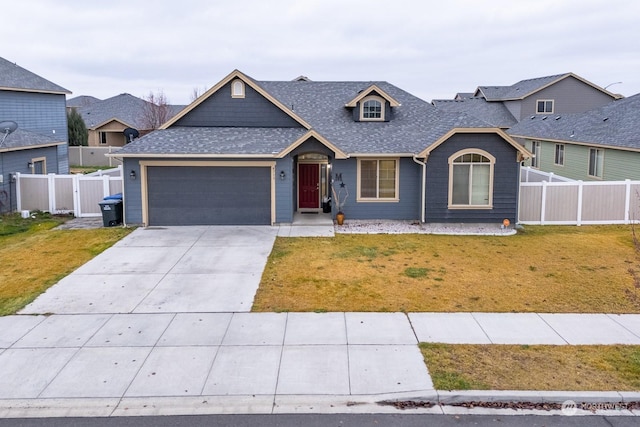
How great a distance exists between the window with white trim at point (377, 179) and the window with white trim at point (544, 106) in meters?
31.9

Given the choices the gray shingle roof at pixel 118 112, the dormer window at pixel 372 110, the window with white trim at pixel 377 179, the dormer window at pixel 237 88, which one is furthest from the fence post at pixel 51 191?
the gray shingle roof at pixel 118 112

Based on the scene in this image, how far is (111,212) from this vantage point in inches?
811

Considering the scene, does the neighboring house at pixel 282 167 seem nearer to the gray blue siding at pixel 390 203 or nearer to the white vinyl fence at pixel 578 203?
the gray blue siding at pixel 390 203

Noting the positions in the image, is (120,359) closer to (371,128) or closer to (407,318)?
(407,318)

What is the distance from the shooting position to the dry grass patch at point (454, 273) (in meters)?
12.1

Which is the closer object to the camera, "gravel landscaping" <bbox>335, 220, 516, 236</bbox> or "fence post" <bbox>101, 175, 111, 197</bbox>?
"gravel landscaping" <bbox>335, 220, 516, 236</bbox>

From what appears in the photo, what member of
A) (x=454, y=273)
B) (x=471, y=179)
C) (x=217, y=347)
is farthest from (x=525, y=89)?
(x=217, y=347)

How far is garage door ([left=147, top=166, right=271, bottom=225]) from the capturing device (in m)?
20.7

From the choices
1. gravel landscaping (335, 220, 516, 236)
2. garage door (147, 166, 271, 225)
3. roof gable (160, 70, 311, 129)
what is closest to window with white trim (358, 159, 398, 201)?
gravel landscaping (335, 220, 516, 236)

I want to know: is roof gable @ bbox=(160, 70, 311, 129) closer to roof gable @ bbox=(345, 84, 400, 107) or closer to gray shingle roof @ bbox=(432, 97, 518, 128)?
roof gable @ bbox=(345, 84, 400, 107)

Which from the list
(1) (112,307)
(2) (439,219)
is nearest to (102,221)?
(1) (112,307)

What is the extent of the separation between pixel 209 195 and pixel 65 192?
682cm

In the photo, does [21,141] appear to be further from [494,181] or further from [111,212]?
[494,181]

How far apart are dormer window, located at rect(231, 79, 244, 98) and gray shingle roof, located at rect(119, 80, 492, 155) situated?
0.57 m
